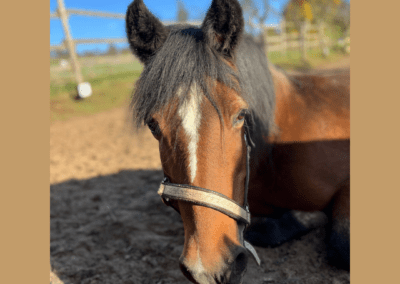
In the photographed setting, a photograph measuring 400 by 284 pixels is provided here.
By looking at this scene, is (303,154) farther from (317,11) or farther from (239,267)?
(317,11)

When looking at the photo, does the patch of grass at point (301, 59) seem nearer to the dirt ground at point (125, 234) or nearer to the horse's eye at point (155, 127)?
the dirt ground at point (125, 234)

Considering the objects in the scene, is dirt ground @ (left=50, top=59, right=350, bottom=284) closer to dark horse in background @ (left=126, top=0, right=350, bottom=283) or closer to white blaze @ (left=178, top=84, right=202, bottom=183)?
dark horse in background @ (left=126, top=0, right=350, bottom=283)

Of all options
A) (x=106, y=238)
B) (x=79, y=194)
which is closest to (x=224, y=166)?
(x=106, y=238)

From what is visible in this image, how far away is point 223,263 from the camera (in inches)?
51.8

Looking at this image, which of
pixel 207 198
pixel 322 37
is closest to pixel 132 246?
pixel 207 198

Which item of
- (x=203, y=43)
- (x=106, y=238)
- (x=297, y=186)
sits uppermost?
(x=203, y=43)

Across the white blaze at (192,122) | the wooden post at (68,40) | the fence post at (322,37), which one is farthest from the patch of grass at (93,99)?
the fence post at (322,37)

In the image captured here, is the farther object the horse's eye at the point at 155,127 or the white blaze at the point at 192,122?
the horse's eye at the point at 155,127

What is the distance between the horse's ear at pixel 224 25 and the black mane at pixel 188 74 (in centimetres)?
5

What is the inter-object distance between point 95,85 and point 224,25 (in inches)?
415

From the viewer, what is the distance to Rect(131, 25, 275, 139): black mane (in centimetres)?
151

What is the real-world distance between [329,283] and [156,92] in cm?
190

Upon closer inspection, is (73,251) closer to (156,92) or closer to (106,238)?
(106,238)

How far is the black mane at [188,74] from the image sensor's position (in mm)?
1512
